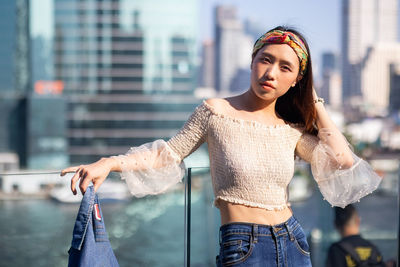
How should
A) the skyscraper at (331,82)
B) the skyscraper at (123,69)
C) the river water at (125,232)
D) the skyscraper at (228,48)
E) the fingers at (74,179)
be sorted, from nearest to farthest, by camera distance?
the fingers at (74,179) < the river water at (125,232) < the skyscraper at (123,69) < the skyscraper at (331,82) < the skyscraper at (228,48)

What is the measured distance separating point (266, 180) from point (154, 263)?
77 centimetres

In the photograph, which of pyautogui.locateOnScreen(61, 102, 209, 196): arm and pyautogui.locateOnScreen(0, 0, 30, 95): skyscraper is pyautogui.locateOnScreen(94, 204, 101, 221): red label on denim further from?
pyautogui.locateOnScreen(0, 0, 30, 95): skyscraper

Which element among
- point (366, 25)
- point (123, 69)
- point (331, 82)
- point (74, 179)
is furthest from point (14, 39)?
point (366, 25)

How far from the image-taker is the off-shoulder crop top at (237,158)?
155cm

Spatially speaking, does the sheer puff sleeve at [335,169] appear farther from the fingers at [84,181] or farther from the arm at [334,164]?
the fingers at [84,181]

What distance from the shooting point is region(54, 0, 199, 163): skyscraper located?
6669 centimetres

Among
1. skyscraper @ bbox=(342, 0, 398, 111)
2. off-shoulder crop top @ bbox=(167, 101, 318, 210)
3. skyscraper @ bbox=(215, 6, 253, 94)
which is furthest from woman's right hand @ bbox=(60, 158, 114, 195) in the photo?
skyscraper @ bbox=(342, 0, 398, 111)

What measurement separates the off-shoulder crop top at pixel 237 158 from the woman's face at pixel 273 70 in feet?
0.34

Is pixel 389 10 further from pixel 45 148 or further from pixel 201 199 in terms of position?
pixel 201 199

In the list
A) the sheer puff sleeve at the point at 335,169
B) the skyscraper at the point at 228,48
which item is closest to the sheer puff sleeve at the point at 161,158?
the sheer puff sleeve at the point at 335,169

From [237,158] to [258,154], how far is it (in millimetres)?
67

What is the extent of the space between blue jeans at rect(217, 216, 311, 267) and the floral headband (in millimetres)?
477

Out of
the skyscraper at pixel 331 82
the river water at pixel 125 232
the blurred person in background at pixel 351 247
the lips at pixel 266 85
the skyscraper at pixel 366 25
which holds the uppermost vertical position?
the skyscraper at pixel 366 25

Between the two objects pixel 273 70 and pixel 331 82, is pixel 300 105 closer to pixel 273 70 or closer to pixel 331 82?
pixel 273 70
